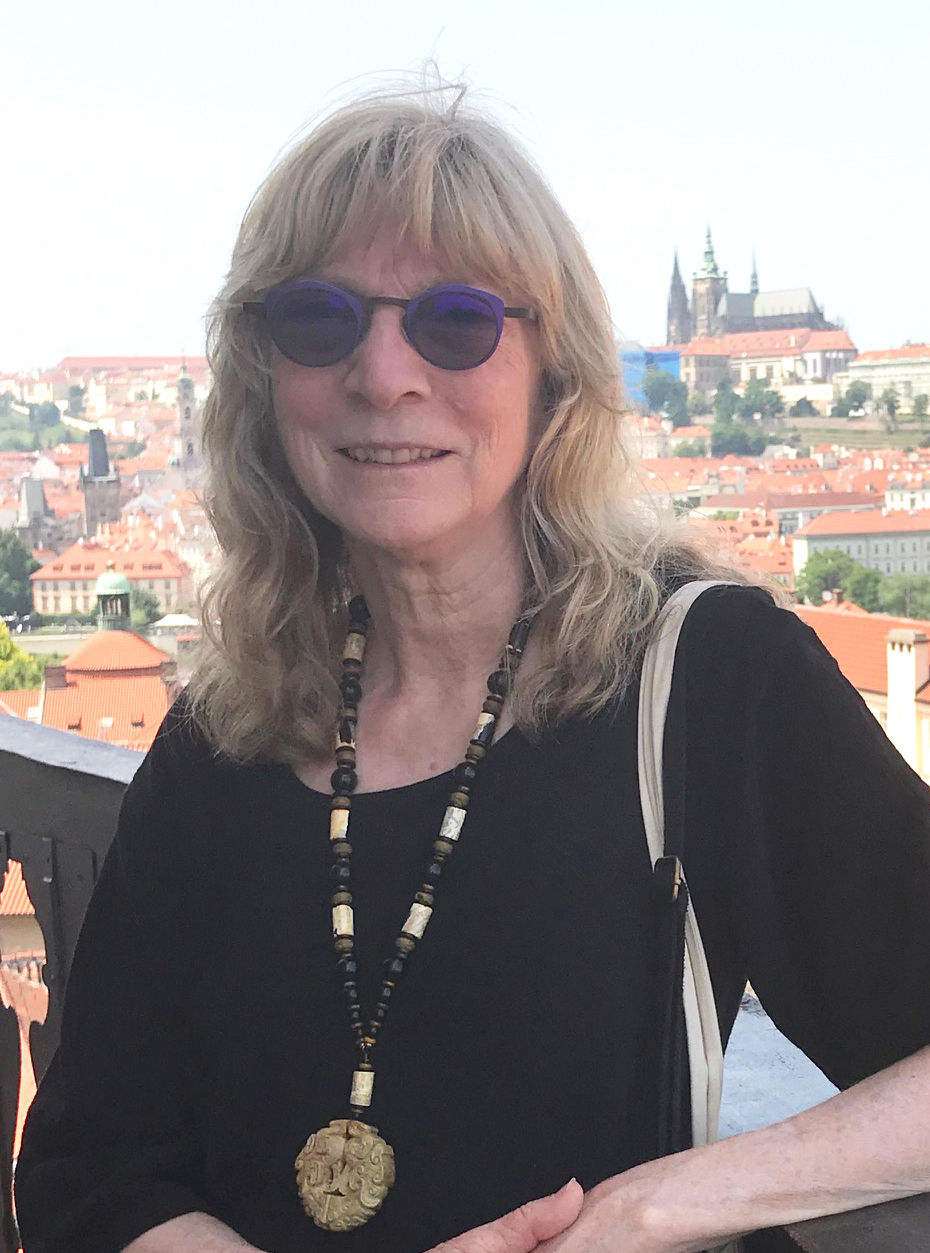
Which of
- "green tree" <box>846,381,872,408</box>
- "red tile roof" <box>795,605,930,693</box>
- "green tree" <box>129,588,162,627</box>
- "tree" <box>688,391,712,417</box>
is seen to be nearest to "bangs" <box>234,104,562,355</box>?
"red tile roof" <box>795,605,930,693</box>

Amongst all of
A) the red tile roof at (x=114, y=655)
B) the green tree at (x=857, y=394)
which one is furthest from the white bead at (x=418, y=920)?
the green tree at (x=857, y=394)

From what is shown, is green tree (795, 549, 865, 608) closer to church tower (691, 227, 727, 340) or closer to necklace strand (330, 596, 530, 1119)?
church tower (691, 227, 727, 340)

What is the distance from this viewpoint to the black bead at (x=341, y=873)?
856 millimetres

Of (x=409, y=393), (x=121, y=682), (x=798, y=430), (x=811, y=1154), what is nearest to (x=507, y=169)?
(x=409, y=393)

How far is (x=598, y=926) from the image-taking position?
2.52 ft

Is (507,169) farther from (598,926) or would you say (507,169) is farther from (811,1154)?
(811,1154)

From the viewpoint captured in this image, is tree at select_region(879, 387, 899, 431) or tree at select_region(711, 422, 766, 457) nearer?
tree at select_region(711, 422, 766, 457)

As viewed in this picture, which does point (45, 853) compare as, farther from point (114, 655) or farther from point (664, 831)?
point (114, 655)

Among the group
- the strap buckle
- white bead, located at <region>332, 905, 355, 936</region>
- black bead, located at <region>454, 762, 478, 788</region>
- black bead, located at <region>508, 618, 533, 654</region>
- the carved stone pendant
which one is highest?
black bead, located at <region>508, 618, 533, 654</region>

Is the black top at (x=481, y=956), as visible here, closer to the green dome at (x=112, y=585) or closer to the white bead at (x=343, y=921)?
the white bead at (x=343, y=921)

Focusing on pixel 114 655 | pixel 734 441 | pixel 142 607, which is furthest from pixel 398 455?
pixel 734 441

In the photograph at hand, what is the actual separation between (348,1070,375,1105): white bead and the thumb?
103 mm

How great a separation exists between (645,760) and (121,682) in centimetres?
2870

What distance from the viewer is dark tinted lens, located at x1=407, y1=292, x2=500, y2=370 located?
2.77ft
